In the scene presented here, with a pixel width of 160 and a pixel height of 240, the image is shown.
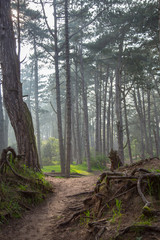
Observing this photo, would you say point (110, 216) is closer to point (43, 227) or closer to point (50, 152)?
point (43, 227)

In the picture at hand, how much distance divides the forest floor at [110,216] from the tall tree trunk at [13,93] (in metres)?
2.82

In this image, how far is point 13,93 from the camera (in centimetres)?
734

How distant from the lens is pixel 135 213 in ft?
8.80

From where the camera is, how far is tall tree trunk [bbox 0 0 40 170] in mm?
7215

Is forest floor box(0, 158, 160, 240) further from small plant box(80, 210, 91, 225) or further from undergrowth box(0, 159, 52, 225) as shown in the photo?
undergrowth box(0, 159, 52, 225)

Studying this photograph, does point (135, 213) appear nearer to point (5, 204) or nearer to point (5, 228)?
point (5, 228)

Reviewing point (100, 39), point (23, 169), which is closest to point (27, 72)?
point (100, 39)

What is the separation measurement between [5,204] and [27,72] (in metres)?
40.3

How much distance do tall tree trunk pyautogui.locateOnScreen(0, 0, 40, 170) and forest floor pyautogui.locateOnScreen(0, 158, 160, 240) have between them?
9.27 ft

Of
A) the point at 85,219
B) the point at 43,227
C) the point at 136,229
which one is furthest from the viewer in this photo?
the point at 43,227

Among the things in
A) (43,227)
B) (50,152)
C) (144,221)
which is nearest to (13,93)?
(43,227)

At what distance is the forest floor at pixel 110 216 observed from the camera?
7.56 ft

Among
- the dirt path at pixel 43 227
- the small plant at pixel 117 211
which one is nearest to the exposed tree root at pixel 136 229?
the small plant at pixel 117 211

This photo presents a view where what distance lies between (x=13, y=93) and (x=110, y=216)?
5.91 m
